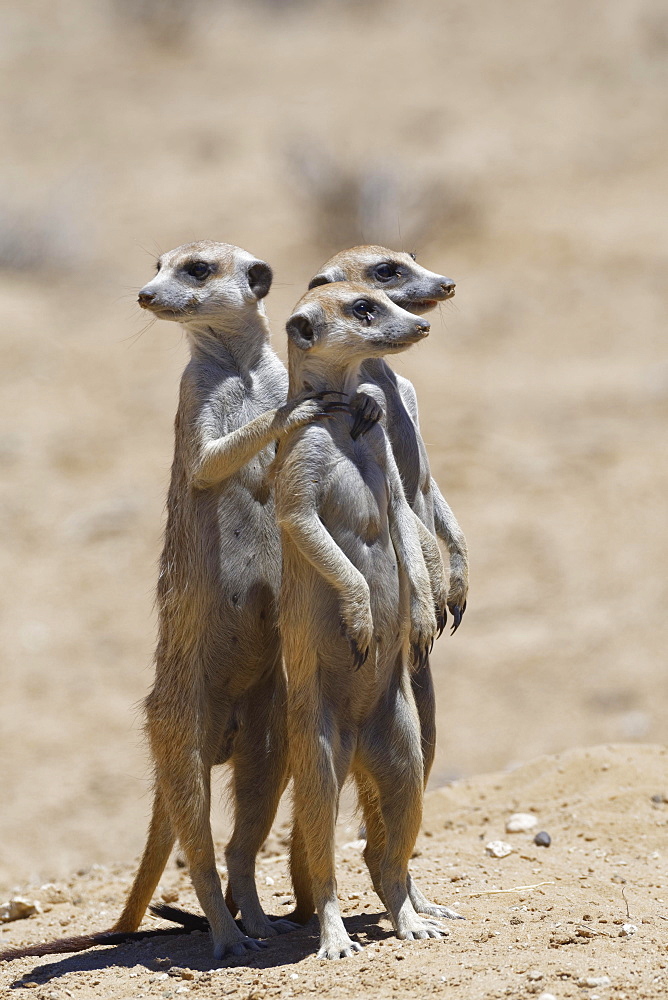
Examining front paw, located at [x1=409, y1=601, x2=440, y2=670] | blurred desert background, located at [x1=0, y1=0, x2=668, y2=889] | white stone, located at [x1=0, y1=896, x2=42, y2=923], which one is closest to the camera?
front paw, located at [x1=409, y1=601, x2=440, y2=670]

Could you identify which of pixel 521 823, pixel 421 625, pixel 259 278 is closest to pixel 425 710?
pixel 421 625

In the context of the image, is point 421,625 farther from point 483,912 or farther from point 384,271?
point 384,271

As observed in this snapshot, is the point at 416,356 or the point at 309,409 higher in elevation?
the point at 416,356

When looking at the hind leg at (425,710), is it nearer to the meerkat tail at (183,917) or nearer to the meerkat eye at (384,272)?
the meerkat tail at (183,917)

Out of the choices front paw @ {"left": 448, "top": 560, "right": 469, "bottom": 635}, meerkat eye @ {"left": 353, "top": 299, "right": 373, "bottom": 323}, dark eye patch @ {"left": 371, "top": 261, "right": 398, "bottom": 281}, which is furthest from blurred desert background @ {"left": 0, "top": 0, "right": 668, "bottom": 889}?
meerkat eye @ {"left": 353, "top": 299, "right": 373, "bottom": 323}

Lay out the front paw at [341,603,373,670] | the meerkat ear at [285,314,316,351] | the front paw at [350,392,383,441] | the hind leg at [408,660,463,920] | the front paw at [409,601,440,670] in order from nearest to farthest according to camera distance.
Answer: the front paw at [341,603,373,670] → the meerkat ear at [285,314,316,351] → the front paw at [350,392,383,441] → the front paw at [409,601,440,670] → the hind leg at [408,660,463,920]

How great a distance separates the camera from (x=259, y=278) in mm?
5012

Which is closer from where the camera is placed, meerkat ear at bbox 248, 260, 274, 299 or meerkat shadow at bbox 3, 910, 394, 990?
meerkat shadow at bbox 3, 910, 394, 990

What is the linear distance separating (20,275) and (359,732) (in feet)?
36.8

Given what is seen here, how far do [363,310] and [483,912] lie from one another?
7.43 ft

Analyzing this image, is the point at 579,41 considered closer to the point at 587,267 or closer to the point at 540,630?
the point at 587,267

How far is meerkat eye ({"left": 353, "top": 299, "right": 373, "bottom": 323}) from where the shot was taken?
13.9 ft

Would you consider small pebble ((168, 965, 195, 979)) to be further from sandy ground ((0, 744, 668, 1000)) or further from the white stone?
the white stone

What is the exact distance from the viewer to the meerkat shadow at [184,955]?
4414 millimetres
